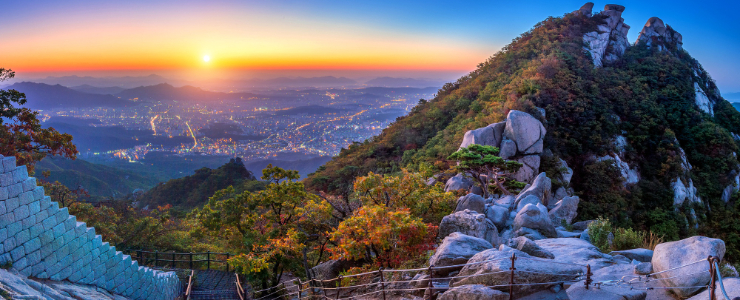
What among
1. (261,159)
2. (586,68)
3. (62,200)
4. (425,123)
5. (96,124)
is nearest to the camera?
(62,200)

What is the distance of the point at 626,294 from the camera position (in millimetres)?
5379

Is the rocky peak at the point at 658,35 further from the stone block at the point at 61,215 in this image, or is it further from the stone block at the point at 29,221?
the stone block at the point at 29,221

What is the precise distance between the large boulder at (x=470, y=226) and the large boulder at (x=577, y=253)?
146 cm

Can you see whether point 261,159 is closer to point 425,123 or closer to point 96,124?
point 425,123

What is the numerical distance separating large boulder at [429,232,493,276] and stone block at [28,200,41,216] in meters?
7.71

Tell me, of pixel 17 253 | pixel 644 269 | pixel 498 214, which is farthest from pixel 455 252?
pixel 17 253

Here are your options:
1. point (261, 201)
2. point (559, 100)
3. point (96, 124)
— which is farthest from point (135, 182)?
point (96, 124)

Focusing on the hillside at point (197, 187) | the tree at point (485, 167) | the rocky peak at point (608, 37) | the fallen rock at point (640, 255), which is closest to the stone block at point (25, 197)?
the fallen rock at point (640, 255)

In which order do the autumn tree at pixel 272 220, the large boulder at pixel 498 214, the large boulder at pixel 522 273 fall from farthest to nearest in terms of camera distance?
the autumn tree at pixel 272 220 < the large boulder at pixel 498 214 < the large boulder at pixel 522 273

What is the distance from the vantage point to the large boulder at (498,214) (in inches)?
424

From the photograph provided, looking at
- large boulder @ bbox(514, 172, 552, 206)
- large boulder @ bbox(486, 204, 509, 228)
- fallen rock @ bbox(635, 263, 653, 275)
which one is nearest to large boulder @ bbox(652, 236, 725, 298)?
fallen rock @ bbox(635, 263, 653, 275)

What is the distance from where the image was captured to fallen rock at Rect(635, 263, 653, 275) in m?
5.89

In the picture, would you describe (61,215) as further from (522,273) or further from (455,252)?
(522,273)

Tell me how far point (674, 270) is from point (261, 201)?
1102cm
